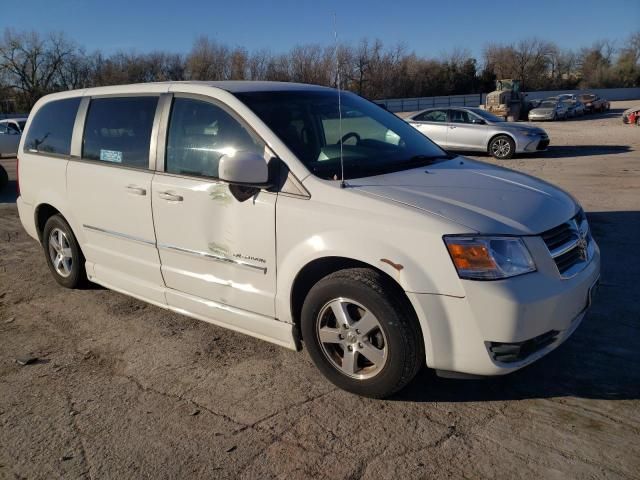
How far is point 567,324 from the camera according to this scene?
302 centimetres

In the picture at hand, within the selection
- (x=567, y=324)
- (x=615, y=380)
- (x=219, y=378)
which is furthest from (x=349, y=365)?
(x=615, y=380)

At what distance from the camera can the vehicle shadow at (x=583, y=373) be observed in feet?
10.5

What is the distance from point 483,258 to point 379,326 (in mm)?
668

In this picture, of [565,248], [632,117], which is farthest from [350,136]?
[632,117]

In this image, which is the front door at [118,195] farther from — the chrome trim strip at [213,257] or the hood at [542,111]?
the hood at [542,111]

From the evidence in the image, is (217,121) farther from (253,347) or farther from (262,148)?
(253,347)

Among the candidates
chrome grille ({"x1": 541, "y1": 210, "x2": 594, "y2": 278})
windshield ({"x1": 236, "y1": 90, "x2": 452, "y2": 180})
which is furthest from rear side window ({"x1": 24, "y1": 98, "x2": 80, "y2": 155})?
chrome grille ({"x1": 541, "y1": 210, "x2": 594, "y2": 278})

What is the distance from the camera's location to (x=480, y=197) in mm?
3189

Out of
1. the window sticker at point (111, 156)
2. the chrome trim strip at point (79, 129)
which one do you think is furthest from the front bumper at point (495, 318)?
the chrome trim strip at point (79, 129)

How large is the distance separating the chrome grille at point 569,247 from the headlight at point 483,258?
0.28 metres

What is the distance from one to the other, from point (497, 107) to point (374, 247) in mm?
41862

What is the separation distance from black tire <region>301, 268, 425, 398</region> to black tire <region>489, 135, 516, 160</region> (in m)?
13.7

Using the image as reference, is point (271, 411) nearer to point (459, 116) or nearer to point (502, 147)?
point (502, 147)

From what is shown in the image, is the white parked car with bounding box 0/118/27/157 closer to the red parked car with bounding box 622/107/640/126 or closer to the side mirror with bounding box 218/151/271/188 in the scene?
the side mirror with bounding box 218/151/271/188
